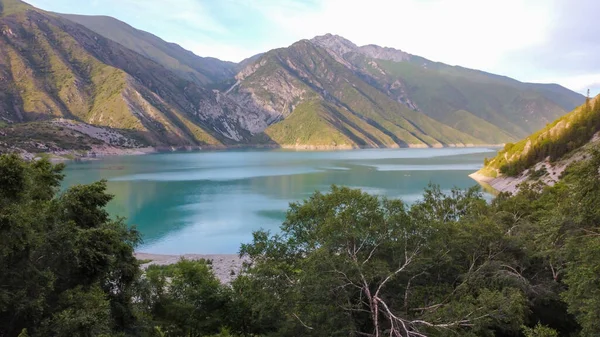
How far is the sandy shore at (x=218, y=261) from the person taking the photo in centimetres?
3273

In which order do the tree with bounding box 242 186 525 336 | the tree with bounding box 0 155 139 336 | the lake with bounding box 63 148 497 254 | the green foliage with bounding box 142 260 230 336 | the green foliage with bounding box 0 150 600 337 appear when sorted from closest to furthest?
1. the tree with bounding box 0 155 139 336
2. the green foliage with bounding box 0 150 600 337
3. the tree with bounding box 242 186 525 336
4. the green foliage with bounding box 142 260 230 336
5. the lake with bounding box 63 148 497 254

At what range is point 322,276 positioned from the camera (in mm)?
12930

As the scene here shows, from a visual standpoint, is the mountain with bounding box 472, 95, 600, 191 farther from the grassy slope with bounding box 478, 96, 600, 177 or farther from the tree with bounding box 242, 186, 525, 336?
the tree with bounding box 242, 186, 525, 336

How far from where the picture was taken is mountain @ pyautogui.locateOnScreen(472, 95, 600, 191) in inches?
2611

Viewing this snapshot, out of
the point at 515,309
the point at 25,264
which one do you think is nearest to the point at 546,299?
the point at 515,309

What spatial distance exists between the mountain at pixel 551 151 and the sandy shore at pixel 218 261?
169 feet

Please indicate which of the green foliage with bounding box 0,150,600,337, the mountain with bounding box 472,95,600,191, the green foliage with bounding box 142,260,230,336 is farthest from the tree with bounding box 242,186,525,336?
the mountain with bounding box 472,95,600,191

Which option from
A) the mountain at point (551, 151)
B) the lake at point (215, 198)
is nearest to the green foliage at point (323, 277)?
the lake at point (215, 198)

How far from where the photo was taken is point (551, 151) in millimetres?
72625

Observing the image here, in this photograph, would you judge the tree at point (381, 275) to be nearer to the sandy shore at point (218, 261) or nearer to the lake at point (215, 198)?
the sandy shore at point (218, 261)

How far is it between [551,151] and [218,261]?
67.9 m

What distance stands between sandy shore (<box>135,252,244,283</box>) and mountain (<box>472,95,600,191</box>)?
51.4 metres

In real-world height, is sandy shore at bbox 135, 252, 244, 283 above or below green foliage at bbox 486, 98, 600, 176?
below

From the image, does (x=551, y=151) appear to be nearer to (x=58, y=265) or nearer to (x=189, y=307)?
(x=189, y=307)
